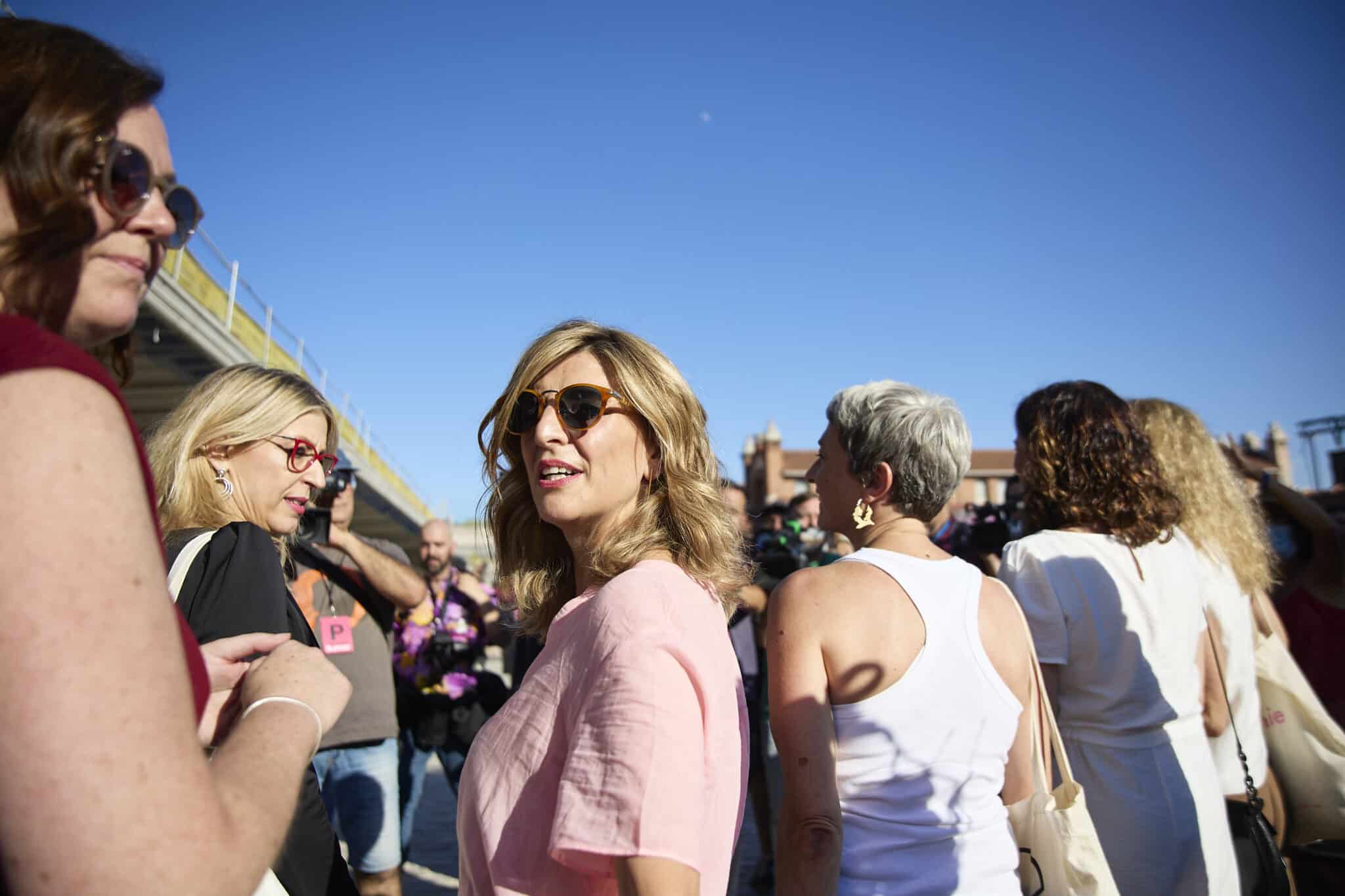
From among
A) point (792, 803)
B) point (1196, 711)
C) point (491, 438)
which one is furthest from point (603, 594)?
point (1196, 711)

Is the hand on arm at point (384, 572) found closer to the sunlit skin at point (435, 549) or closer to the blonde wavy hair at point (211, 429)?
the sunlit skin at point (435, 549)

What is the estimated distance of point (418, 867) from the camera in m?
5.95

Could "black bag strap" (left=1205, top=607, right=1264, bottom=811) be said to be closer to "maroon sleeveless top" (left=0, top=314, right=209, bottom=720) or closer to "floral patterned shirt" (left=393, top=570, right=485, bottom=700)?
"maroon sleeveless top" (left=0, top=314, right=209, bottom=720)

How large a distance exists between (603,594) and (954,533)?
441 cm

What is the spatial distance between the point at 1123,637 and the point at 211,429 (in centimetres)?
300

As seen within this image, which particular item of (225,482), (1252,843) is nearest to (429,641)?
(225,482)

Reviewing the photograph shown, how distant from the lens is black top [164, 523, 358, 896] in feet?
5.75

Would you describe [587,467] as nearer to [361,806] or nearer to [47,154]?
[47,154]

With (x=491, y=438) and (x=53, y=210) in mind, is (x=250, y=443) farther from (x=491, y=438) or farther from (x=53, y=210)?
(x=53, y=210)

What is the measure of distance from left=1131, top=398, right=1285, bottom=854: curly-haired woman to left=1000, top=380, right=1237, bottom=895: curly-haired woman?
0.62ft

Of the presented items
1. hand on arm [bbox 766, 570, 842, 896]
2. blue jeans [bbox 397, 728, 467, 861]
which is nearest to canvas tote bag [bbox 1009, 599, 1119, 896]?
hand on arm [bbox 766, 570, 842, 896]

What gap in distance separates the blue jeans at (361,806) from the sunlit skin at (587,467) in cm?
288

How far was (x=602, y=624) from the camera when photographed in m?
1.54

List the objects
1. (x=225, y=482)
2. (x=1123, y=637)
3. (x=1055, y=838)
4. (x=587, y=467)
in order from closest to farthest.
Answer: (x=587, y=467) → (x=1055, y=838) → (x=225, y=482) → (x=1123, y=637)
